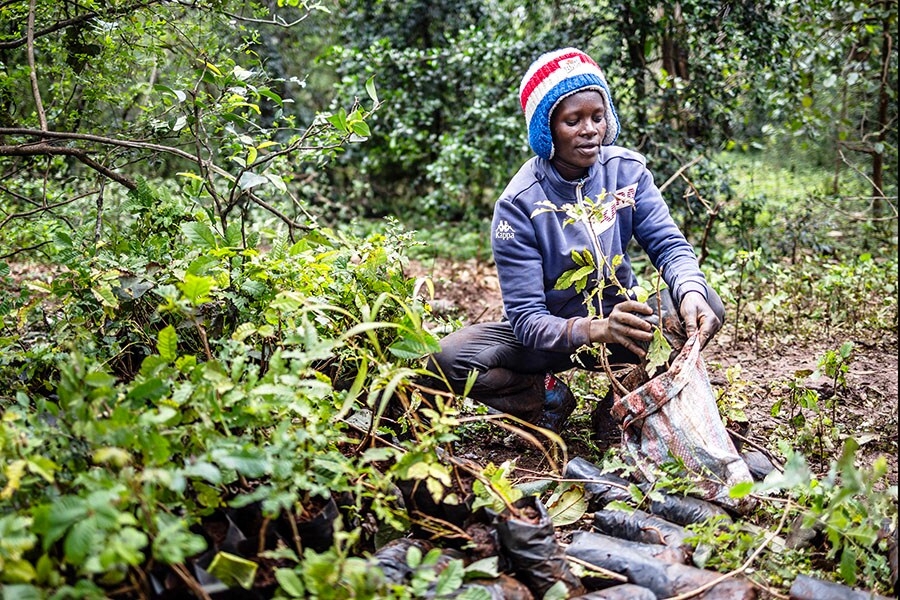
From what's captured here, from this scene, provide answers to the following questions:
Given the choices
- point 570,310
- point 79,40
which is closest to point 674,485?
point 570,310

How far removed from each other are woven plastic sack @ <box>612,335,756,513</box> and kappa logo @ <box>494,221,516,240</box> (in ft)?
2.61

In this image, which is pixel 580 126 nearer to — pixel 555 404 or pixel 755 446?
pixel 555 404

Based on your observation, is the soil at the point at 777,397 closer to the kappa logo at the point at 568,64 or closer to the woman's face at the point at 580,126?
the woman's face at the point at 580,126

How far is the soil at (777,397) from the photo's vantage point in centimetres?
285

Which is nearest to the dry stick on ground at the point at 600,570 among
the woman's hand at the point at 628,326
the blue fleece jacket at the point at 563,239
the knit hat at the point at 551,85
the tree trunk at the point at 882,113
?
the woman's hand at the point at 628,326

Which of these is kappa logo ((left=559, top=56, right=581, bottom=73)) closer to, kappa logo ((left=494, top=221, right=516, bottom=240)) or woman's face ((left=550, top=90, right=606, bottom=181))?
woman's face ((left=550, top=90, right=606, bottom=181))

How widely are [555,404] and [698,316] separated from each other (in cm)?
82

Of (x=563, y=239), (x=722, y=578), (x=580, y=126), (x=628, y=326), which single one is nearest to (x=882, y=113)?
(x=580, y=126)

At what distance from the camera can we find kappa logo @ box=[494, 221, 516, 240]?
9.39 ft

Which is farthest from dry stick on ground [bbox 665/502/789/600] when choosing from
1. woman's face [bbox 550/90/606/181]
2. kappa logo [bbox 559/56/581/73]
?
kappa logo [bbox 559/56/581/73]

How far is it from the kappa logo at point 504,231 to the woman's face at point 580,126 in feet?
1.17

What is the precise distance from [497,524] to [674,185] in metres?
4.34

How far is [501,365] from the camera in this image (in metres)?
3.00

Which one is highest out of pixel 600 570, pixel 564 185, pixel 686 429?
pixel 564 185
